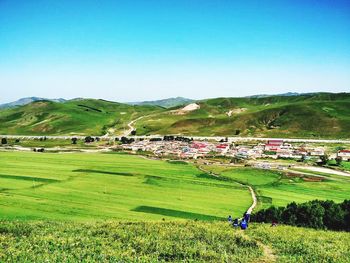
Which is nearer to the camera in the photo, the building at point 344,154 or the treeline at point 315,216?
the treeline at point 315,216

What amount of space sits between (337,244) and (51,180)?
8413 cm

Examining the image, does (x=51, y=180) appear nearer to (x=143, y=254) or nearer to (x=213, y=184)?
(x=213, y=184)

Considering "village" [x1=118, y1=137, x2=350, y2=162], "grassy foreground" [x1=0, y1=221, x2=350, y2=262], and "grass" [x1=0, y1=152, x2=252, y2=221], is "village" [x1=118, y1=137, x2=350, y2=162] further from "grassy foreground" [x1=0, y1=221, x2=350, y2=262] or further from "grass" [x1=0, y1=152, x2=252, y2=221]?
"grassy foreground" [x1=0, y1=221, x2=350, y2=262]

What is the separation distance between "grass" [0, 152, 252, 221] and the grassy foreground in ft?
81.1

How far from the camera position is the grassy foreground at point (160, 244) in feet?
96.4

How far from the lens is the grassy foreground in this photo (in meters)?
29.4

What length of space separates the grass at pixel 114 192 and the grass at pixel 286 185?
6463mm

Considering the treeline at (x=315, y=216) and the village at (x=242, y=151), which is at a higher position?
the village at (x=242, y=151)

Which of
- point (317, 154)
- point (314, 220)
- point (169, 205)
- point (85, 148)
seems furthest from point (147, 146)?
point (314, 220)

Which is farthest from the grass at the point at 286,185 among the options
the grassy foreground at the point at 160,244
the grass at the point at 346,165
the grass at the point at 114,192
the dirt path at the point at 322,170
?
the grassy foreground at the point at 160,244

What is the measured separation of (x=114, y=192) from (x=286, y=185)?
51845 millimetres

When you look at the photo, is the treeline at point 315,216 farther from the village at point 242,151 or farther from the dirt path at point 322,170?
the village at point 242,151

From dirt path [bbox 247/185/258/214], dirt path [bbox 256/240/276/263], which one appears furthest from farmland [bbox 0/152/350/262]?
dirt path [bbox 247/185/258/214]

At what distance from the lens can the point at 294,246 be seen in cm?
3419
